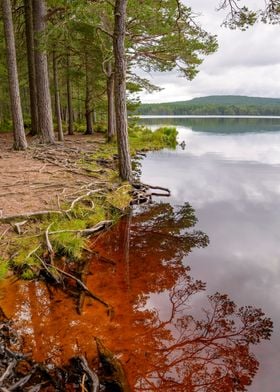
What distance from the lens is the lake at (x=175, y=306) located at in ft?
11.7

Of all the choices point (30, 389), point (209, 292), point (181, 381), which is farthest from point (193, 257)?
point (30, 389)

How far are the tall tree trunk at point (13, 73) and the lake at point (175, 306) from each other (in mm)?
6826

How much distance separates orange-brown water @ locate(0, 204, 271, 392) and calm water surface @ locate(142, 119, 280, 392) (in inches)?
9.1

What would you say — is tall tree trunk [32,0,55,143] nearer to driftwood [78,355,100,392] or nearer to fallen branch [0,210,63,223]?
fallen branch [0,210,63,223]

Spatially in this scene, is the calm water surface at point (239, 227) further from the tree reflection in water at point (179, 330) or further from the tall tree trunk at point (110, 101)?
the tall tree trunk at point (110, 101)

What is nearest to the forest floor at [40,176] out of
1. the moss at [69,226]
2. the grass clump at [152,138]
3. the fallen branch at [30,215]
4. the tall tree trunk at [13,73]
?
the fallen branch at [30,215]

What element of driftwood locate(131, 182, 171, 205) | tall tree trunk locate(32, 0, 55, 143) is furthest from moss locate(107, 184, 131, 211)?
tall tree trunk locate(32, 0, 55, 143)

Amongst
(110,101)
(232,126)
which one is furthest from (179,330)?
(232,126)

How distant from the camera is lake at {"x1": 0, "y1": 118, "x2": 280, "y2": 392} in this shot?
11.7 ft

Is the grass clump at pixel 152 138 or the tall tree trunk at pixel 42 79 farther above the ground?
the tall tree trunk at pixel 42 79

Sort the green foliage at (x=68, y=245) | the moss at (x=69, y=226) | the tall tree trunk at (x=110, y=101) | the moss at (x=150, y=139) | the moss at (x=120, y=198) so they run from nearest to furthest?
the moss at (x=69, y=226) < the green foliage at (x=68, y=245) < the moss at (x=120, y=198) < the tall tree trunk at (x=110, y=101) < the moss at (x=150, y=139)

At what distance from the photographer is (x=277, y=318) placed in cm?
452

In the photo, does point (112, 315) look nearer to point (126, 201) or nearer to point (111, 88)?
point (126, 201)

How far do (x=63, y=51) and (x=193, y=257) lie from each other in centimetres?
1512
